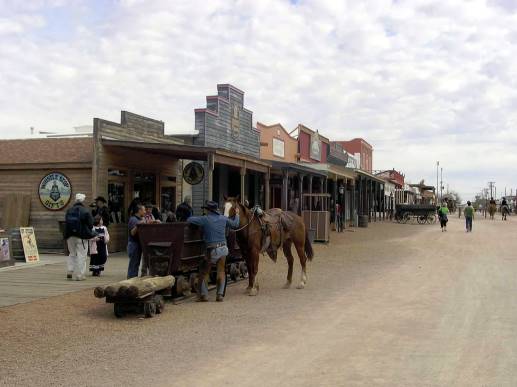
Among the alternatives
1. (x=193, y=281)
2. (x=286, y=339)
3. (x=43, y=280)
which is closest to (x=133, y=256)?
(x=193, y=281)

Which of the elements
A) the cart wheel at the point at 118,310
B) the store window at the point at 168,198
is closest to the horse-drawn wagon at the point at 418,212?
the store window at the point at 168,198

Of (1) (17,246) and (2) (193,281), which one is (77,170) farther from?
(2) (193,281)

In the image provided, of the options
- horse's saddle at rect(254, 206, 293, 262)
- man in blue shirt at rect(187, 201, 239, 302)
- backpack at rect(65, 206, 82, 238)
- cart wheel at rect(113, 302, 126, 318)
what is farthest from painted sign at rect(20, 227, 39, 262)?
cart wheel at rect(113, 302, 126, 318)

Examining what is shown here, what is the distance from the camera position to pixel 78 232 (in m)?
11.1

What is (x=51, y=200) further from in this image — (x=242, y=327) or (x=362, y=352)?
(x=362, y=352)

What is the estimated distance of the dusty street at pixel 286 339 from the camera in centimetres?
554

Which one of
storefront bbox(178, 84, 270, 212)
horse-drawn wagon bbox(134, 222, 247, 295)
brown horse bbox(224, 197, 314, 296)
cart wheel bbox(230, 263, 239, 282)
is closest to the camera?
horse-drawn wagon bbox(134, 222, 247, 295)

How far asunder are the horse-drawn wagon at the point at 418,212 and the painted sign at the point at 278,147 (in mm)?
15497

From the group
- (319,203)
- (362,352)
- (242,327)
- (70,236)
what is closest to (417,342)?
(362,352)

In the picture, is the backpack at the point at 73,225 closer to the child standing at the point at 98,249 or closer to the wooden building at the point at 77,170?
the child standing at the point at 98,249

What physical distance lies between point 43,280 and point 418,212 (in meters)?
34.0

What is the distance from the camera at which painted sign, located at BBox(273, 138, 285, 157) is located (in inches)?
1149

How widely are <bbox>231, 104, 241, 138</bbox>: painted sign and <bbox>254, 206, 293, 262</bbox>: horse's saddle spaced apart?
1234 cm

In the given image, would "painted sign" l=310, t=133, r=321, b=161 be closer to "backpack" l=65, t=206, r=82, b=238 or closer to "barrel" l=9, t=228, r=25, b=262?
"barrel" l=9, t=228, r=25, b=262
